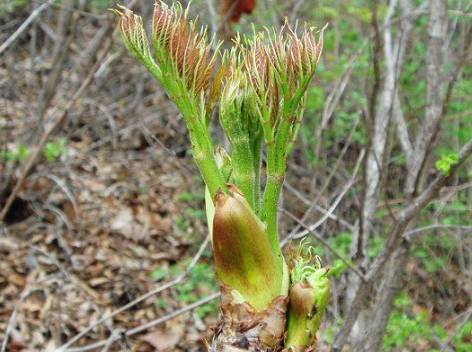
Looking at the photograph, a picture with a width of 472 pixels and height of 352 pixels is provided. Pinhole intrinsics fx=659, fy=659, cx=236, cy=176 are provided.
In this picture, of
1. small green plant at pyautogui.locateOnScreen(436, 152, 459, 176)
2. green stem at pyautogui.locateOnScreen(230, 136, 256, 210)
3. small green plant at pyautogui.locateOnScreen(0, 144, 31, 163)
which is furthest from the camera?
small green plant at pyautogui.locateOnScreen(0, 144, 31, 163)

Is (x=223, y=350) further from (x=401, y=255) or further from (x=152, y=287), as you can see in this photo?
(x=152, y=287)

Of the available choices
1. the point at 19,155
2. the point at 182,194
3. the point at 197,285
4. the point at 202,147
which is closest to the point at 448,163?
the point at 202,147

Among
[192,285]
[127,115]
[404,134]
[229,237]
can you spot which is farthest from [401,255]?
[127,115]

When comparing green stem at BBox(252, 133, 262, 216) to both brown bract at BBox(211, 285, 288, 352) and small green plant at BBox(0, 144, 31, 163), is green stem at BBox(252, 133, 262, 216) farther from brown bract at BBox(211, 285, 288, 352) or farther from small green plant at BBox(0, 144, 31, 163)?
small green plant at BBox(0, 144, 31, 163)

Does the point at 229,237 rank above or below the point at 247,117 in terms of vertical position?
below

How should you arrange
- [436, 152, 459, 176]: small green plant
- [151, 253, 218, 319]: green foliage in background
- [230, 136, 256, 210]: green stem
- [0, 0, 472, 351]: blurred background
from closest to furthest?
[230, 136, 256, 210]: green stem
[436, 152, 459, 176]: small green plant
[0, 0, 472, 351]: blurred background
[151, 253, 218, 319]: green foliage in background

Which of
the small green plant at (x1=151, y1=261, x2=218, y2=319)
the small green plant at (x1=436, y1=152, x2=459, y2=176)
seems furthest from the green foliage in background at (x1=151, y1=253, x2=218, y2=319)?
the small green plant at (x1=436, y1=152, x2=459, y2=176)

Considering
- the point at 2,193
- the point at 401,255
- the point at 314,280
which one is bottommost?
the point at 2,193
